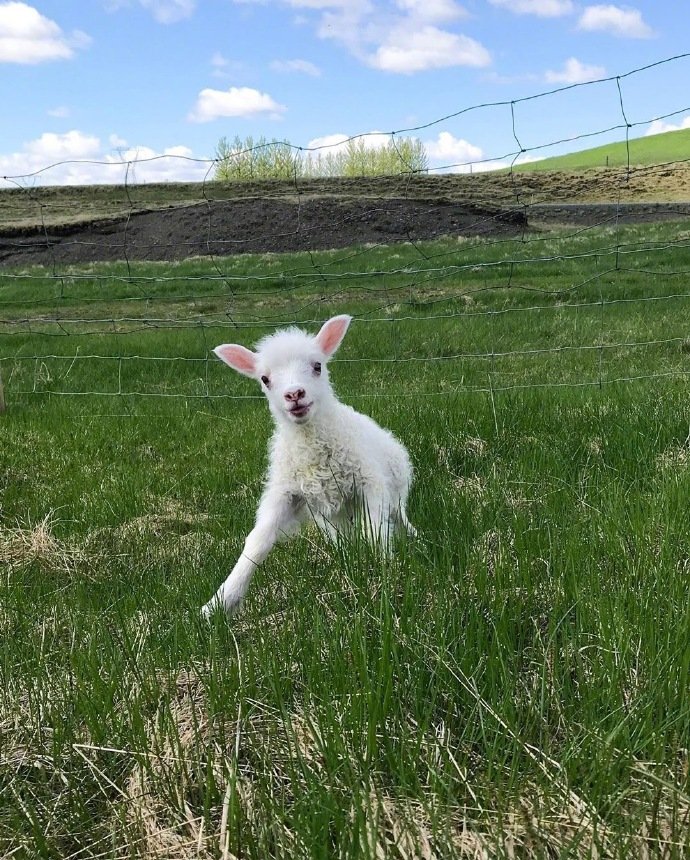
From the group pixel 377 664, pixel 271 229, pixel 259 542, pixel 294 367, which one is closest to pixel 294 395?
pixel 294 367

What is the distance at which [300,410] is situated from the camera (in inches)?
147

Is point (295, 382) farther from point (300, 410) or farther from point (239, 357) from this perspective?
point (239, 357)

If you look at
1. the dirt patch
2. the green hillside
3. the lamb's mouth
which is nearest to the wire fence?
the dirt patch

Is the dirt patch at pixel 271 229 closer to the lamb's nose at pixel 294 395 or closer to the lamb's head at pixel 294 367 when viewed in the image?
the lamb's head at pixel 294 367

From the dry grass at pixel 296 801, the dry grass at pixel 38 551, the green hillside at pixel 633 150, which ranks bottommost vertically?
the dry grass at pixel 38 551

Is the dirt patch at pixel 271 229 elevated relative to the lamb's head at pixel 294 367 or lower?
elevated

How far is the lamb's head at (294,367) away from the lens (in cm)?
375

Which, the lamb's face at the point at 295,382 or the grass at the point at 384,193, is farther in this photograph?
the grass at the point at 384,193

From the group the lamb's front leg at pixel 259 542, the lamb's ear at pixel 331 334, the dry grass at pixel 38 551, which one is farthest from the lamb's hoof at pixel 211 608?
the lamb's ear at pixel 331 334

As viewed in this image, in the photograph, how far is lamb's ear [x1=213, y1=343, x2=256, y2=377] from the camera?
4.10 meters

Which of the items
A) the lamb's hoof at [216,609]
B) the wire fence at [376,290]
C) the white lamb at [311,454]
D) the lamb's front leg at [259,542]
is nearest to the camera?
the lamb's hoof at [216,609]

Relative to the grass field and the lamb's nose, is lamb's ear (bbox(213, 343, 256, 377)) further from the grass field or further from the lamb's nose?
the grass field

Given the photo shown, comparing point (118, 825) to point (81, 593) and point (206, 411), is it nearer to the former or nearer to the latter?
point (81, 593)

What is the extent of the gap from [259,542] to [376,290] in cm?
1126
